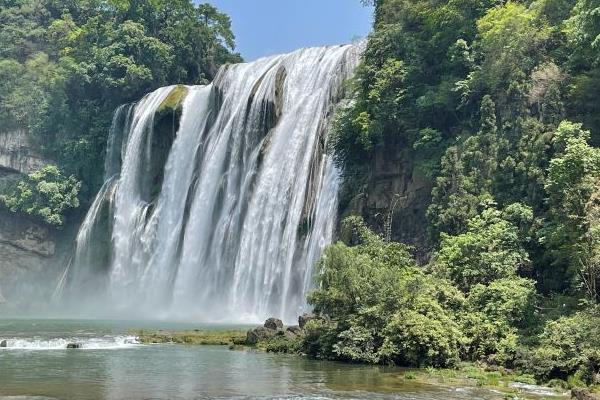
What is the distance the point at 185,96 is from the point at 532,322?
3629cm

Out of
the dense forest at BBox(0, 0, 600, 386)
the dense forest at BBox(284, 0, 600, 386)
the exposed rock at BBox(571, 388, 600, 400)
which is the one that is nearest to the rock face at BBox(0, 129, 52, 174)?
the dense forest at BBox(0, 0, 600, 386)

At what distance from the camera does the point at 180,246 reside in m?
47.8

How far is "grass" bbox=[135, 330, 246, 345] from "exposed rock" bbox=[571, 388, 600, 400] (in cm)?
1389

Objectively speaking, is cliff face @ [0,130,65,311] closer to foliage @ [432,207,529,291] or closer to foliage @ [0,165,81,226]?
foliage @ [0,165,81,226]

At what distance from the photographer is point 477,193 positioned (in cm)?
2953

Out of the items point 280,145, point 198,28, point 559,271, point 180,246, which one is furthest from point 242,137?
point 559,271

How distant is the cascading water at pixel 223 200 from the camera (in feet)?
128

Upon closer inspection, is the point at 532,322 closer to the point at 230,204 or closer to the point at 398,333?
the point at 398,333

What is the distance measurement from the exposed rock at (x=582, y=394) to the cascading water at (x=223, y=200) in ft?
68.5

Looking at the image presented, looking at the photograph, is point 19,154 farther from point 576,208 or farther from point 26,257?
point 576,208

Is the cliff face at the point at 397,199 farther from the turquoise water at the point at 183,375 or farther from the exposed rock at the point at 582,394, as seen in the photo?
the exposed rock at the point at 582,394

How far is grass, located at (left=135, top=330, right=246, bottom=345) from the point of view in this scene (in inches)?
1094

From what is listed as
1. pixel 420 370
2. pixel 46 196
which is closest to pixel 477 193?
pixel 420 370

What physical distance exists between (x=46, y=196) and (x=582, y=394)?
1921 inches
